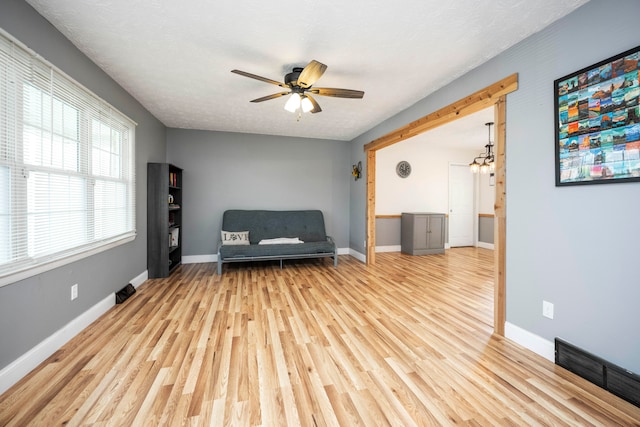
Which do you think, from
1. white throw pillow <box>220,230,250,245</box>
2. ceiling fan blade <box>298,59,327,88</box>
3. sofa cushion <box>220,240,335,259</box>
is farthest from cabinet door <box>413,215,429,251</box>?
ceiling fan blade <box>298,59,327,88</box>

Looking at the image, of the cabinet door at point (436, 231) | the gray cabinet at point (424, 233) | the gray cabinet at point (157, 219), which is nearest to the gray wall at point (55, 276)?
the gray cabinet at point (157, 219)

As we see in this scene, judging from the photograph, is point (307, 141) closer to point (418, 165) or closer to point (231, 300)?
point (418, 165)

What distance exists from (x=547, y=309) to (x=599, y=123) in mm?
1301

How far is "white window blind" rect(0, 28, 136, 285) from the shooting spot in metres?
1.57

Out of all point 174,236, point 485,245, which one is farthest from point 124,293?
point 485,245

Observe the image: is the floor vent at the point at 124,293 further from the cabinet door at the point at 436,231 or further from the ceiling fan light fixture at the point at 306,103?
the cabinet door at the point at 436,231

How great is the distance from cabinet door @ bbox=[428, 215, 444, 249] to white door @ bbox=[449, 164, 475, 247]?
2.89 feet

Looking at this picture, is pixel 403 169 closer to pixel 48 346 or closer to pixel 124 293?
pixel 124 293

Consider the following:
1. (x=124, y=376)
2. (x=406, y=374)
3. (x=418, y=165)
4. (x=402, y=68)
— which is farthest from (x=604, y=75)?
(x=418, y=165)

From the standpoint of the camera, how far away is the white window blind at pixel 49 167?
1.57m

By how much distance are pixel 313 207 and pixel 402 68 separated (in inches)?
129

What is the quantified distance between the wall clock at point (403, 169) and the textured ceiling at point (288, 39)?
110 inches

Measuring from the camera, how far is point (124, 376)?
1622mm

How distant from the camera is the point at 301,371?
1.69 meters
